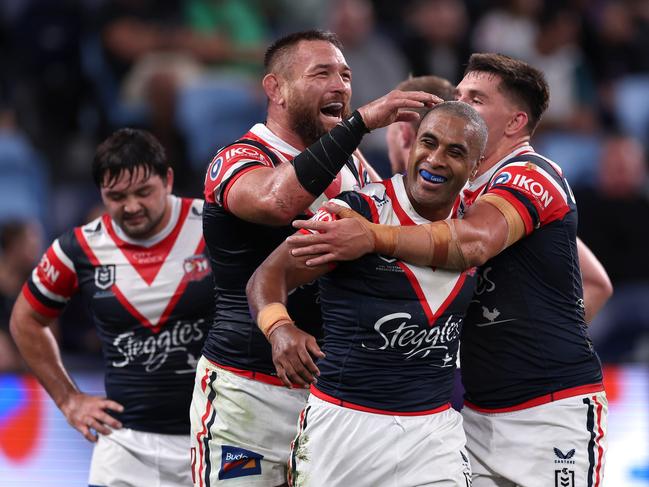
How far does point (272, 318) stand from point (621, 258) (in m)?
5.56

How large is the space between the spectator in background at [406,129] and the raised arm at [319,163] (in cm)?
126

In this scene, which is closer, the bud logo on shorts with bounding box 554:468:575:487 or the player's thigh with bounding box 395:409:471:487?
the player's thigh with bounding box 395:409:471:487

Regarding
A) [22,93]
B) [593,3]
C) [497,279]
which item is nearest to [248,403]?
[497,279]

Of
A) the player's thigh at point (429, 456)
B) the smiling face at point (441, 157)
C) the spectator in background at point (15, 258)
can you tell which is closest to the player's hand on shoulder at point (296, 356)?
the player's thigh at point (429, 456)

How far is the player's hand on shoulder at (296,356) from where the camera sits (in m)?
3.57

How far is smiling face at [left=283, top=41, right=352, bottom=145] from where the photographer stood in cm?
439

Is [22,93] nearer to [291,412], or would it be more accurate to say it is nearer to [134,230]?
[134,230]

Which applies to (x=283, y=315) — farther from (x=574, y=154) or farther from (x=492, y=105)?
(x=574, y=154)

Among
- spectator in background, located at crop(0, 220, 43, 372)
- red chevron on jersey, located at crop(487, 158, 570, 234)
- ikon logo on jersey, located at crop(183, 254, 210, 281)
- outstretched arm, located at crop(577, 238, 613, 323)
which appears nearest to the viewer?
red chevron on jersey, located at crop(487, 158, 570, 234)

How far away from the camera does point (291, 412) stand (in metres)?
4.31

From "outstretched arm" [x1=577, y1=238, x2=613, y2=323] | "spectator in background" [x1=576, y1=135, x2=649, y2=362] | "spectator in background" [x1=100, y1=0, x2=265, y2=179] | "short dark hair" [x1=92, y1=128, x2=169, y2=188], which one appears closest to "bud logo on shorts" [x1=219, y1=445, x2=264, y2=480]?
"short dark hair" [x1=92, y1=128, x2=169, y2=188]

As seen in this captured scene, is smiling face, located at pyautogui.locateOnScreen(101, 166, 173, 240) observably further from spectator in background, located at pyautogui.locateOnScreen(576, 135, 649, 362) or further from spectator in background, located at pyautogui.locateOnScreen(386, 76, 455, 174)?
spectator in background, located at pyautogui.locateOnScreen(576, 135, 649, 362)

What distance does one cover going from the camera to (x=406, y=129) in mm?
5277

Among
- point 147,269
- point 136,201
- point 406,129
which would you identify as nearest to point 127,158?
point 136,201
